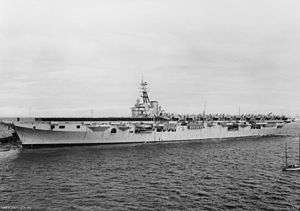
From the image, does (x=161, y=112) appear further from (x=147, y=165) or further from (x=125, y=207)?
(x=125, y=207)

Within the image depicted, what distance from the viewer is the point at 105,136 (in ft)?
161

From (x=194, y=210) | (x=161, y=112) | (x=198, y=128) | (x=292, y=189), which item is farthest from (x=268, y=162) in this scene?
(x=161, y=112)

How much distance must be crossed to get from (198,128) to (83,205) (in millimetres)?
39312

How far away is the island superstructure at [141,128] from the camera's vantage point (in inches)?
1796

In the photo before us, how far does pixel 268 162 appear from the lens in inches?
1329

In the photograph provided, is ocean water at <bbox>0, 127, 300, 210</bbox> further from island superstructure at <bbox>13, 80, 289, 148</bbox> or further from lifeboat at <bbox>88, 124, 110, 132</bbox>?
lifeboat at <bbox>88, 124, 110, 132</bbox>

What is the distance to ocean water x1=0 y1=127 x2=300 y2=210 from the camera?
20562 mm

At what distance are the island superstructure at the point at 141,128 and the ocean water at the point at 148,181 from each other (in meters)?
5.14

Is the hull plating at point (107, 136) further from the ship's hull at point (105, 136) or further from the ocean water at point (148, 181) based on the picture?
the ocean water at point (148, 181)

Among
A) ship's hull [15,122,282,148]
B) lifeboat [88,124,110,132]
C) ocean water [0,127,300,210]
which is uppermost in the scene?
lifeboat [88,124,110,132]

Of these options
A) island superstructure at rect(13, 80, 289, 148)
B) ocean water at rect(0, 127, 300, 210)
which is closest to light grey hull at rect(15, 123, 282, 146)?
island superstructure at rect(13, 80, 289, 148)

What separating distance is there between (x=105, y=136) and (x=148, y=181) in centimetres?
2359

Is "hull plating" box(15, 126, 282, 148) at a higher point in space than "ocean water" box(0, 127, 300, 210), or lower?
higher

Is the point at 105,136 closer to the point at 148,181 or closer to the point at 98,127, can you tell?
the point at 98,127
